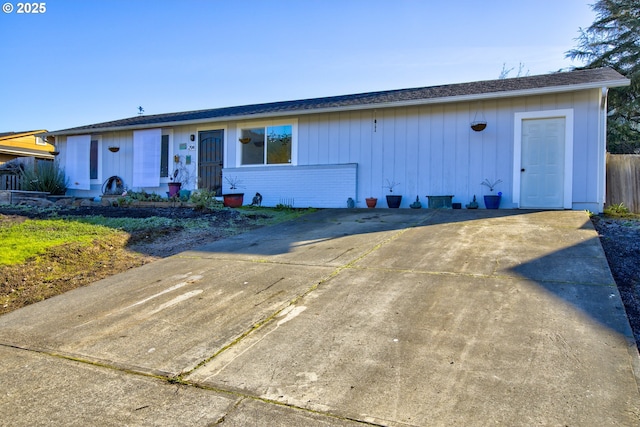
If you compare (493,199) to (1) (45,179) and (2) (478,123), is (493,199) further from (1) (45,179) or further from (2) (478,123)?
(1) (45,179)

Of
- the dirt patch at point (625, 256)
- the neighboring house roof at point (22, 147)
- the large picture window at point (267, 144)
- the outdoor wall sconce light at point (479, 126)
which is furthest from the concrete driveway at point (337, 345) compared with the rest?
the neighboring house roof at point (22, 147)

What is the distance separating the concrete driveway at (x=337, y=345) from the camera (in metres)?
2.05

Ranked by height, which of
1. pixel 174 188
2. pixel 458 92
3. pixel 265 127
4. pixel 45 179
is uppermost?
pixel 458 92

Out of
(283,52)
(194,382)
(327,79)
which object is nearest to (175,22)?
(283,52)

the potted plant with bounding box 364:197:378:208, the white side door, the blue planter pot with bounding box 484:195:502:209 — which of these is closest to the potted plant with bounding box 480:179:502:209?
the blue planter pot with bounding box 484:195:502:209

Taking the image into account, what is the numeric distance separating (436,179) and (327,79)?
6608mm

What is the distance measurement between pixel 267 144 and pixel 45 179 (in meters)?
7.79

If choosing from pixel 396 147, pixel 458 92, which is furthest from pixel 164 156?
pixel 458 92

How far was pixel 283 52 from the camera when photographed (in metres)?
12.2

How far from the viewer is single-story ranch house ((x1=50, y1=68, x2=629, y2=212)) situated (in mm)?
8383

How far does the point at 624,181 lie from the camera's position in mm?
9195

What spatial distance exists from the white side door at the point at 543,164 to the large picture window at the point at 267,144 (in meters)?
5.89

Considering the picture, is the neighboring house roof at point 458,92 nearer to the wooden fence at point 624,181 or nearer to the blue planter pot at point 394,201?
the wooden fence at point 624,181

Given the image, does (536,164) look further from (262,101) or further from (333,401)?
(262,101)
